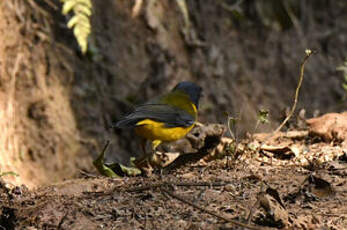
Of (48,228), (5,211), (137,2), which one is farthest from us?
(137,2)

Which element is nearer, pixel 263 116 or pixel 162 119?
pixel 263 116

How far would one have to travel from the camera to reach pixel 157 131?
242 inches

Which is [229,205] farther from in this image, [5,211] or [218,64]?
[218,64]

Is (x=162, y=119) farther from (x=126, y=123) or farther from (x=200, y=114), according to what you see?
(x=200, y=114)

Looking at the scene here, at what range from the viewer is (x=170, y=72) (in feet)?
29.7

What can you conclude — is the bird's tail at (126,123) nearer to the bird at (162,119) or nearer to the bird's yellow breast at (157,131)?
the bird at (162,119)

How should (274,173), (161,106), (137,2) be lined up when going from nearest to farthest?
1. (274,173)
2. (161,106)
3. (137,2)

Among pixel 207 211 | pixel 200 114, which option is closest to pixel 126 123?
pixel 207 211

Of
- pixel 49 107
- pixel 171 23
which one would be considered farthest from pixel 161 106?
pixel 171 23

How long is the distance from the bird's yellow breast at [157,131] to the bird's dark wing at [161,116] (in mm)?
52

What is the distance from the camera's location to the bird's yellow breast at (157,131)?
6039 millimetres

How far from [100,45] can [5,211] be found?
15.5 ft

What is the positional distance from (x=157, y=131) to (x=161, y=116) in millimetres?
169

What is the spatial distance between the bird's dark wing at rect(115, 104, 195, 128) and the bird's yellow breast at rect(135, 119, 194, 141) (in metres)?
0.05
